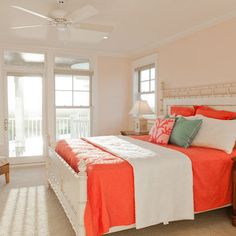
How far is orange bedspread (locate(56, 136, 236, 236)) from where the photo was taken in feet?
6.51

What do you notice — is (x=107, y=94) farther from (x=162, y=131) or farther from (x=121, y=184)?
(x=121, y=184)

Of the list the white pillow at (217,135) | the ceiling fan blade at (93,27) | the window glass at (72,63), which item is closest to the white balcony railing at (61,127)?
the window glass at (72,63)

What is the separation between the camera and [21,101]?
510 centimetres

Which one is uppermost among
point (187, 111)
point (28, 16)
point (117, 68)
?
point (28, 16)

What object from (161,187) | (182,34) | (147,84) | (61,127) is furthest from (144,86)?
(161,187)

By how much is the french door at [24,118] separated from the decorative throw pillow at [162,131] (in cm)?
286

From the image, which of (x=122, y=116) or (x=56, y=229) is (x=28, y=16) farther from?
(x=122, y=116)

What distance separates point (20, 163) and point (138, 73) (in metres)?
3.20

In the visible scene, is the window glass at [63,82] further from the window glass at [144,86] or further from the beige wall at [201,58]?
the beige wall at [201,58]

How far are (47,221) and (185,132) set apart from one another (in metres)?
1.85

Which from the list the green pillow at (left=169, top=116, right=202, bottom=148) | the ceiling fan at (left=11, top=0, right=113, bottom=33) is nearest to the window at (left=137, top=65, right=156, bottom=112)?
the green pillow at (left=169, top=116, right=202, bottom=148)

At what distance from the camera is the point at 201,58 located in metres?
3.76

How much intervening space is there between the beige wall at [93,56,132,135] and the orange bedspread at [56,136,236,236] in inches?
112

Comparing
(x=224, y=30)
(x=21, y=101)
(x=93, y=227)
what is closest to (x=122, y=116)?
(x=21, y=101)
